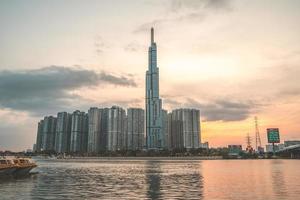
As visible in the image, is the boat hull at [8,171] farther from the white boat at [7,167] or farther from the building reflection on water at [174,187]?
the building reflection on water at [174,187]

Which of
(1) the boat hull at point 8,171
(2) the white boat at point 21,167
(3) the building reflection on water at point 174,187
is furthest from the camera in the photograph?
(2) the white boat at point 21,167

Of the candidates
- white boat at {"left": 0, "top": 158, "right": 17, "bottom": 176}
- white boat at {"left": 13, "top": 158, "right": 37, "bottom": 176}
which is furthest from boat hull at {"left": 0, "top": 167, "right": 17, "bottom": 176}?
white boat at {"left": 13, "top": 158, "right": 37, "bottom": 176}

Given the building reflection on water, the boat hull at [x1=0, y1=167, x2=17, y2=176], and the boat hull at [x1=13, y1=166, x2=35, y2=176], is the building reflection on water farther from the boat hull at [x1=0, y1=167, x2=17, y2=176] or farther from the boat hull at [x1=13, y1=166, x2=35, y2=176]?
the boat hull at [x1=0, y1=167, x2=17, y2=176]

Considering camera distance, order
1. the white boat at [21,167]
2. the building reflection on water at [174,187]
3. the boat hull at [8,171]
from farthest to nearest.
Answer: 1. the white boat at [21,167]
2. the boat hull at [8,171]
3. the building reflection on water at [174,187]

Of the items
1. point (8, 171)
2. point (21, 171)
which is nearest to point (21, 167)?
point (21, 171)

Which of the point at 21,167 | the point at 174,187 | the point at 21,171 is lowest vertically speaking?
the point at 174,187

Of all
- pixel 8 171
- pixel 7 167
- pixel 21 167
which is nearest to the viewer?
pixel 7 167

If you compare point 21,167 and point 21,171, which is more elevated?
point 21,167

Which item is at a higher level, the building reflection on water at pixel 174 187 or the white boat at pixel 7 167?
the white boat at pixel 7 167

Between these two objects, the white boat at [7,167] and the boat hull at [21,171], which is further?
the boat hull at [21,171]

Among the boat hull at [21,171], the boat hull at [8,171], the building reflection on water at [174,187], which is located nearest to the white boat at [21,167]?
the boat hull at [21,171]

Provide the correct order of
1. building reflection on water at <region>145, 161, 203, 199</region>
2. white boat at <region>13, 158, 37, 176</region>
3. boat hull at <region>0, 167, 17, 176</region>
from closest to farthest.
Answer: building reflection on water at <region>145, 161, 203, 199</region> < boat hull at <region>0, 167, 17, 176</region> < white boat at <region>13, 158, 37, 176</region>

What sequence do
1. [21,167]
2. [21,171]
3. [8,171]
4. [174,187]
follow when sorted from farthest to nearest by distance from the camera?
[21,171] < [21,167] < [8,171] < [174,187]

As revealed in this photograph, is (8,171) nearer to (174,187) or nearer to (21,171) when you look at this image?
(21,171)
